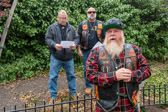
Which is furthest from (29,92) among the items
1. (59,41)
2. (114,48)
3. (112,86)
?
(114,48)

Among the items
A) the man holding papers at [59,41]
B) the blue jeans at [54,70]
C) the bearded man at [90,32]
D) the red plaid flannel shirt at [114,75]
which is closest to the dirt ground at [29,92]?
the blue jeans at [54,70]

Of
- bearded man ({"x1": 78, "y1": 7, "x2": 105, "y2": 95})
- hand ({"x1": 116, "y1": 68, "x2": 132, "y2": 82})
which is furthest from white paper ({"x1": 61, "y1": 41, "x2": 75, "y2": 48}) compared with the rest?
hand ({"x1": 116, "y1": 68, "x2": 132, "y2": 82})

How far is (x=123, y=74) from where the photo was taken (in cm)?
191

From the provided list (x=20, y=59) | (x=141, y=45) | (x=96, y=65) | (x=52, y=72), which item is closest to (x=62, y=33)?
(x=52, y=72)

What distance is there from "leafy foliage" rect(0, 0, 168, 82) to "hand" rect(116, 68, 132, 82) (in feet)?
16.0

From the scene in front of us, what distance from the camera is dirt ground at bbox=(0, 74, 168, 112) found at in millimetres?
4586

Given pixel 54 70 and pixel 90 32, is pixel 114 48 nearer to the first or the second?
pixel 54 70

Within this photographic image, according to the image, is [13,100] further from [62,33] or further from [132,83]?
[132,83]

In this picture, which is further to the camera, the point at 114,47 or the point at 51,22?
the point at 51,22

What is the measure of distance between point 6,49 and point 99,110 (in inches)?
202

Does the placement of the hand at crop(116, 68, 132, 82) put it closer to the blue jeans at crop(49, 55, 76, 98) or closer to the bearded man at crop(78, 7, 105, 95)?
the blue jeans at crop(49, 55, 76, 98)

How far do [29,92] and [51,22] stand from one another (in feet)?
8.51

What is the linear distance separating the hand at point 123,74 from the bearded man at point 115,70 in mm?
11

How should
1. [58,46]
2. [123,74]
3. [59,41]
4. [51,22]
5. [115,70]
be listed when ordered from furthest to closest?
[51,22]
[59,41]
[58,46]
[115,70]
[123,74]
